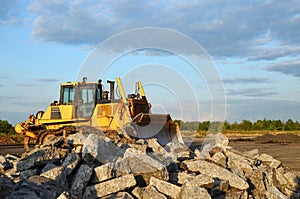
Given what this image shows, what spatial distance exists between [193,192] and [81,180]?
2.04 m

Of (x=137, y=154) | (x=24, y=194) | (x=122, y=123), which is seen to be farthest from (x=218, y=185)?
(x=122, y=123)

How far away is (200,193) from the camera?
7.33 meters

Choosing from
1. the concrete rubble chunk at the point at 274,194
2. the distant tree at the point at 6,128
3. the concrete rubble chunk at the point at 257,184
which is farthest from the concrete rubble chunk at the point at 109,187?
the distant tree at the point at 6,128

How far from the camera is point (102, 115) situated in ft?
51.3

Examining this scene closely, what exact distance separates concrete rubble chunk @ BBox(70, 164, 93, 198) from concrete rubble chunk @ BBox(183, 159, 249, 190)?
8.28 ft

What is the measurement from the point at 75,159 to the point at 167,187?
1965 mm

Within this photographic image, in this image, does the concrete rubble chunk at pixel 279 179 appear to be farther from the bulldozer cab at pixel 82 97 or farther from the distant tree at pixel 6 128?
the distant tree at pixel 6 128

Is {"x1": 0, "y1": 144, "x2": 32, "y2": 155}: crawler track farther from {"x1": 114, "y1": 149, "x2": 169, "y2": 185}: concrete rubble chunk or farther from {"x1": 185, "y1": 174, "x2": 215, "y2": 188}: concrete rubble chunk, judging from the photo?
{"x1": 185, "y1": 174, "x2": 215, "y2": 188}: concrete rubble chunk

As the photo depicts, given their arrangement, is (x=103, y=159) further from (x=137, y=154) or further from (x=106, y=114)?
(x=106, y=114)

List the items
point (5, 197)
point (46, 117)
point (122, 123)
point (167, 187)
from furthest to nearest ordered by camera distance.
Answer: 1. point (46, 117)
2. point (122, 123)
3. point (167, 187)
4. point (5, 197)

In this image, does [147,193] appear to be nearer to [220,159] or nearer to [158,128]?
[220,159]

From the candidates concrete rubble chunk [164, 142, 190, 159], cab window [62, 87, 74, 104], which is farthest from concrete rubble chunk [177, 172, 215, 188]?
cab window [62, 87, 74, 104]

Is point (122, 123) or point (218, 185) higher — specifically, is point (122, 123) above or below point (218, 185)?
above

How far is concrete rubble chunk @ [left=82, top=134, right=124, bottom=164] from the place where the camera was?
8672mm
